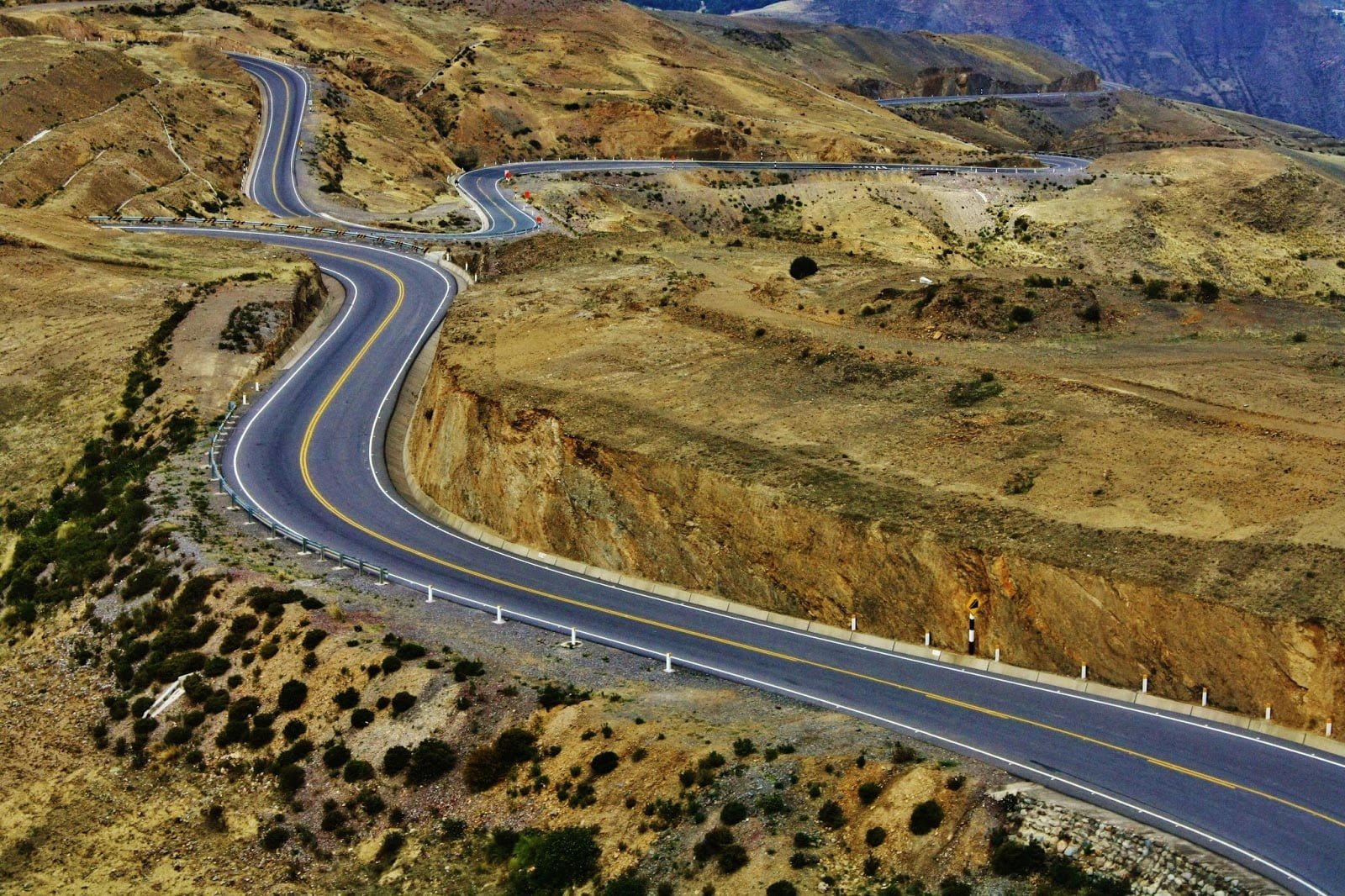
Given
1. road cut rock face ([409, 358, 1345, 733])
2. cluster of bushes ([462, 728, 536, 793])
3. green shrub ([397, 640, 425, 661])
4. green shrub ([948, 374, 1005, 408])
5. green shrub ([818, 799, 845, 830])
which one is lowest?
cluster of bushes ([462, 728, 536, 793])

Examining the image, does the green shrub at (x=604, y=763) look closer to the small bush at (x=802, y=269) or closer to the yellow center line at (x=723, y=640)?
the yellow center line at (x=723, y=640)

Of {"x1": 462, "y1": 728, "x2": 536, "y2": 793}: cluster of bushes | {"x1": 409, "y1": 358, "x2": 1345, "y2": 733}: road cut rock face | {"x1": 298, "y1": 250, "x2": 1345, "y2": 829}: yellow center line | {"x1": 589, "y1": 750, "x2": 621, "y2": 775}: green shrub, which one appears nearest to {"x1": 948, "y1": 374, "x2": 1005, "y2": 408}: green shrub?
{"x1": 409, "y1": 358, "x2": 1345, "y2": 733}: road cut rock face

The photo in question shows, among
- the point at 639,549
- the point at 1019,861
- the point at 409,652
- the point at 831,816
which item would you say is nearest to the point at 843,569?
the point at 639,549

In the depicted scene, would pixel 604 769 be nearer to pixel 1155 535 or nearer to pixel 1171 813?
pixel 1171 813

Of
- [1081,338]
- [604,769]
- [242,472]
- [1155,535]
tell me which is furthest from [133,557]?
[1081,338]

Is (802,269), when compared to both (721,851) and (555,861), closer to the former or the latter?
(555,861)

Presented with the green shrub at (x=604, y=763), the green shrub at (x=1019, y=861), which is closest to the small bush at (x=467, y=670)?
the green shrub at (x=604, y=763)

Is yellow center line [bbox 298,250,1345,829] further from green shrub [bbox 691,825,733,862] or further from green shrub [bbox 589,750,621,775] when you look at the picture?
green shrub [bbox 691,825,733,862]
